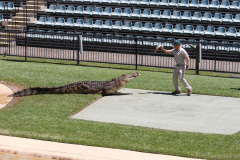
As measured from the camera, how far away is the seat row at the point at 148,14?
1059 inches

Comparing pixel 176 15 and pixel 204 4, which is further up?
pixel 204 4

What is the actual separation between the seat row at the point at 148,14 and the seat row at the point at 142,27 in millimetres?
564

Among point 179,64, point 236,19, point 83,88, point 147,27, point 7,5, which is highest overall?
point 7,5

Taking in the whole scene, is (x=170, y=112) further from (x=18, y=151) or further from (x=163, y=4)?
(x=163, y=4)

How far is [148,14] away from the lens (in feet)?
91.6

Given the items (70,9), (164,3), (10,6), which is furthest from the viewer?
(10,6)

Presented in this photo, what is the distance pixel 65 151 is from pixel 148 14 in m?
20.1

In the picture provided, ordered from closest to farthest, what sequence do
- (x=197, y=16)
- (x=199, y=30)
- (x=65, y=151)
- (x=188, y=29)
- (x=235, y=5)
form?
(x=65, y=151) < (x=199, y=30) < (x=188, y=29) < (x=197, y=16) < (x=235, y=5)

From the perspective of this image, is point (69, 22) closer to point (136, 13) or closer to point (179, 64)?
point (136, 13)

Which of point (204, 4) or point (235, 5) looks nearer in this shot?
point (235, 5)

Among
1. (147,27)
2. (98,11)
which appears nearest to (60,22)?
(98,11)

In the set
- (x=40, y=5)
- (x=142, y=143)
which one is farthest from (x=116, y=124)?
(x=40, y=5)

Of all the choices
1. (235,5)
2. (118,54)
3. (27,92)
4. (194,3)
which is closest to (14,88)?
(27,92)

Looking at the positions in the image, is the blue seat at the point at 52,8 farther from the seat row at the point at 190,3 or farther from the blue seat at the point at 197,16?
the blue seat at the point at 197,16
